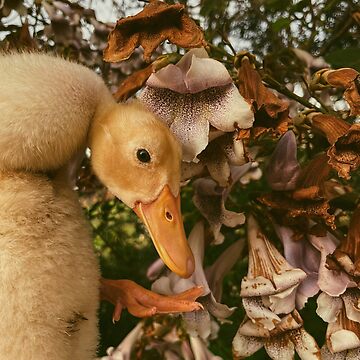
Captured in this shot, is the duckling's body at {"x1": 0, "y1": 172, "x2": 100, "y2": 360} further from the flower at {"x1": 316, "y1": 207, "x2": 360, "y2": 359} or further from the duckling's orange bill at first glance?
the flower at {"x1": 316, "y1": 207, "x2": 360, "y2": 359}

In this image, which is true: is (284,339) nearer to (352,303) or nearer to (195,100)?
(352,303)

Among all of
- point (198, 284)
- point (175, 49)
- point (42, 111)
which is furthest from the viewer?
point (175, 49)

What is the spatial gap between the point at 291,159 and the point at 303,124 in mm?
30

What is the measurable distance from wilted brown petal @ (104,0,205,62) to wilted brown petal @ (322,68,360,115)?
0.27ft

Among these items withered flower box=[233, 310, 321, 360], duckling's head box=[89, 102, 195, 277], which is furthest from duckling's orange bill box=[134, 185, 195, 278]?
withered flower box=[233, 310, 321, 360]

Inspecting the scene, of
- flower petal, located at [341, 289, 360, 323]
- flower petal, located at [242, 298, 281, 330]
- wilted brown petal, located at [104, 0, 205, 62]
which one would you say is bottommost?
flower petal, located at [242, 298, 281, 330]

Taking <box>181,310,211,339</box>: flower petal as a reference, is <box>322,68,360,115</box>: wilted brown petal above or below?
above

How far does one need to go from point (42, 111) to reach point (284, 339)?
220mm

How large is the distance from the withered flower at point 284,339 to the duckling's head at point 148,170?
4.0 inches

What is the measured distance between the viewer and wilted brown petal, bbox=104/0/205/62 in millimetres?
329

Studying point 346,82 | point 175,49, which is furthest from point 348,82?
point 175,49

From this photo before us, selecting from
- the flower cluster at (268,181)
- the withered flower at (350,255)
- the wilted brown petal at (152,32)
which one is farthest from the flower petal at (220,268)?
the wilted brown petal at (152,32)

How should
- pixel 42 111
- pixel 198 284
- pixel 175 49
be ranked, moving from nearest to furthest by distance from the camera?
1. pixel 42 111
2. pixel 198 284
3. pixel 175 49

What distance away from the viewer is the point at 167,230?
0.34 metres
